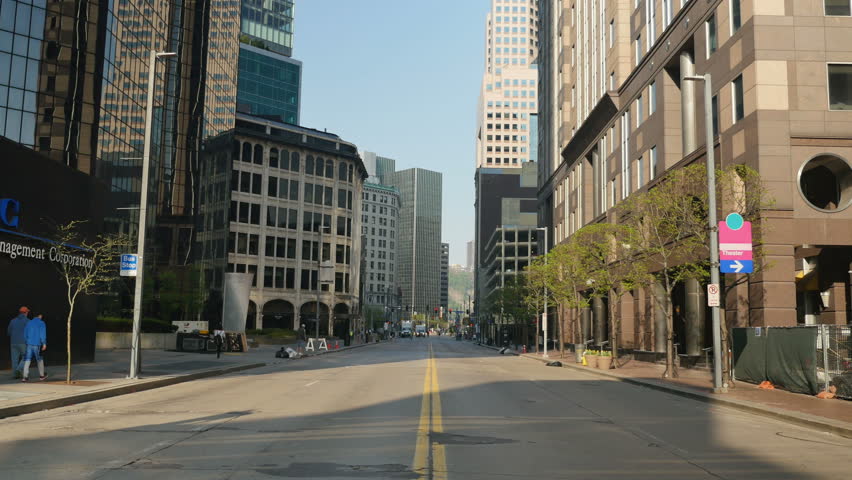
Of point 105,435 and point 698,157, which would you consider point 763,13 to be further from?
point 105,435

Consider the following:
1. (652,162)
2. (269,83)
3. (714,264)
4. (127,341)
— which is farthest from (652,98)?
(269,83)

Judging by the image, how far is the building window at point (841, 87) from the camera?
3041cm

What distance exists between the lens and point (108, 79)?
5750 centimetres

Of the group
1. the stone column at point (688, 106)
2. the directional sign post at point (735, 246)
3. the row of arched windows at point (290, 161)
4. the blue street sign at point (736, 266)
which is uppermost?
the row of arched windows at point (290, 161)

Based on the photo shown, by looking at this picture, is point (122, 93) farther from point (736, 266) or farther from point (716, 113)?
point (736, 266)

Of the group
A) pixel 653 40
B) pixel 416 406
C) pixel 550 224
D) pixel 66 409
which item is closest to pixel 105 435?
pixel 66 409

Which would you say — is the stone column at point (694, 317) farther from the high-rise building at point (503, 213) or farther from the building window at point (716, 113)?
the high-rise building at point (503, 213)

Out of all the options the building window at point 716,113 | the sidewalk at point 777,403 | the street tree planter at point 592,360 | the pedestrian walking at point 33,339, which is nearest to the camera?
the sidewalk at point 777,403

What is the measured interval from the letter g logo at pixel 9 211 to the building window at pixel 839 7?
32.0 meters

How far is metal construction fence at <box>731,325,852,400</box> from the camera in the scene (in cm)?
2006

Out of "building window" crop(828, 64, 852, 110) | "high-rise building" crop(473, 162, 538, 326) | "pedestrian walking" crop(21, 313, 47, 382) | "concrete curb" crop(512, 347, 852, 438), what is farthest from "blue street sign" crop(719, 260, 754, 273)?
"high-rise building" crop(473, 162, 538, 326)

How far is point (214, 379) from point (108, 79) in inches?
1583

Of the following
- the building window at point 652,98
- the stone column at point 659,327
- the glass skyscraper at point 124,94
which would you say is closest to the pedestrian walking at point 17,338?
the glass skyscraper at point 124,94

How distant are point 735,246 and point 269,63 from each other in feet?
499
